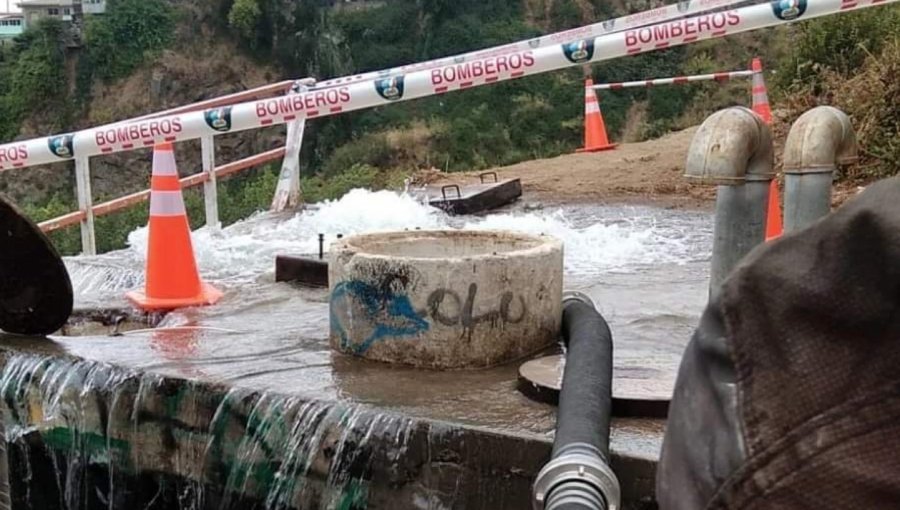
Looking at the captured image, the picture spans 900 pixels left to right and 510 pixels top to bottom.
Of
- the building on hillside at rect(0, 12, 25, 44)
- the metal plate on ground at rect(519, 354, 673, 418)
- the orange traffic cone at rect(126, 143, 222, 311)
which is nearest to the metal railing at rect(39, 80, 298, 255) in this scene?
the orange traffic cone at rect(126, 143, 222, 311)

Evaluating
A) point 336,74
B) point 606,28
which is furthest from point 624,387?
point 336,74

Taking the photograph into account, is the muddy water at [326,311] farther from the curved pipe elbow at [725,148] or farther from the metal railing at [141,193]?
the curved pipe elbow at [725,148]

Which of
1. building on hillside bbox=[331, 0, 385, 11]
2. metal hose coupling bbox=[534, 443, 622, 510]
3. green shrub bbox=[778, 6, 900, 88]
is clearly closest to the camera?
metal hose coupling bbox=[534, 443, 622, 510]

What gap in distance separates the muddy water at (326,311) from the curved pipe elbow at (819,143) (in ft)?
2.93

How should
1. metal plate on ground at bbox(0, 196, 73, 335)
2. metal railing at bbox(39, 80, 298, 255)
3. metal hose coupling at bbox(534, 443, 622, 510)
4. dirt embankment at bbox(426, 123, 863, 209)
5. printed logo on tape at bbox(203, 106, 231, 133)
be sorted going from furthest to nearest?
1. dirt embankment at bbox(426, 123, 863, 209)
2. metal railing at bbox(39, 80, 298, 255)
3. printed logo on tape at bbox(203, 106, 231, 133)
4. metal plate on ground at bbox(0, 196, 73, 335)
5. metal hose coupling at bbox(534, 443, 622, 510)

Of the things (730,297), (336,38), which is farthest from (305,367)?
(336,38)

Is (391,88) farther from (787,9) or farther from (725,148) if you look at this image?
(725,148)

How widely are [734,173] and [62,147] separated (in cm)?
Result: 477

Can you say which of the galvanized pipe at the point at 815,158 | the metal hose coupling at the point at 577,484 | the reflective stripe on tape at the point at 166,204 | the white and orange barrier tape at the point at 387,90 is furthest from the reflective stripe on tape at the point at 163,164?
the metal hose coupling at the point at 577,484

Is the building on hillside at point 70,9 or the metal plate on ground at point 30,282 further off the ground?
the building on hillside at point 70,9

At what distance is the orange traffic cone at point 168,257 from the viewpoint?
16.7ft

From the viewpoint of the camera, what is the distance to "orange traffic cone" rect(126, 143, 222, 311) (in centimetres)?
508

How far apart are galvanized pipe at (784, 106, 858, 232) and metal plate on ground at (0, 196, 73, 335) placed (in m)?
3.04

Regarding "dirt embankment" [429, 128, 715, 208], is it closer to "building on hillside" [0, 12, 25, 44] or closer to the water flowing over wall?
the water flowing over wall
